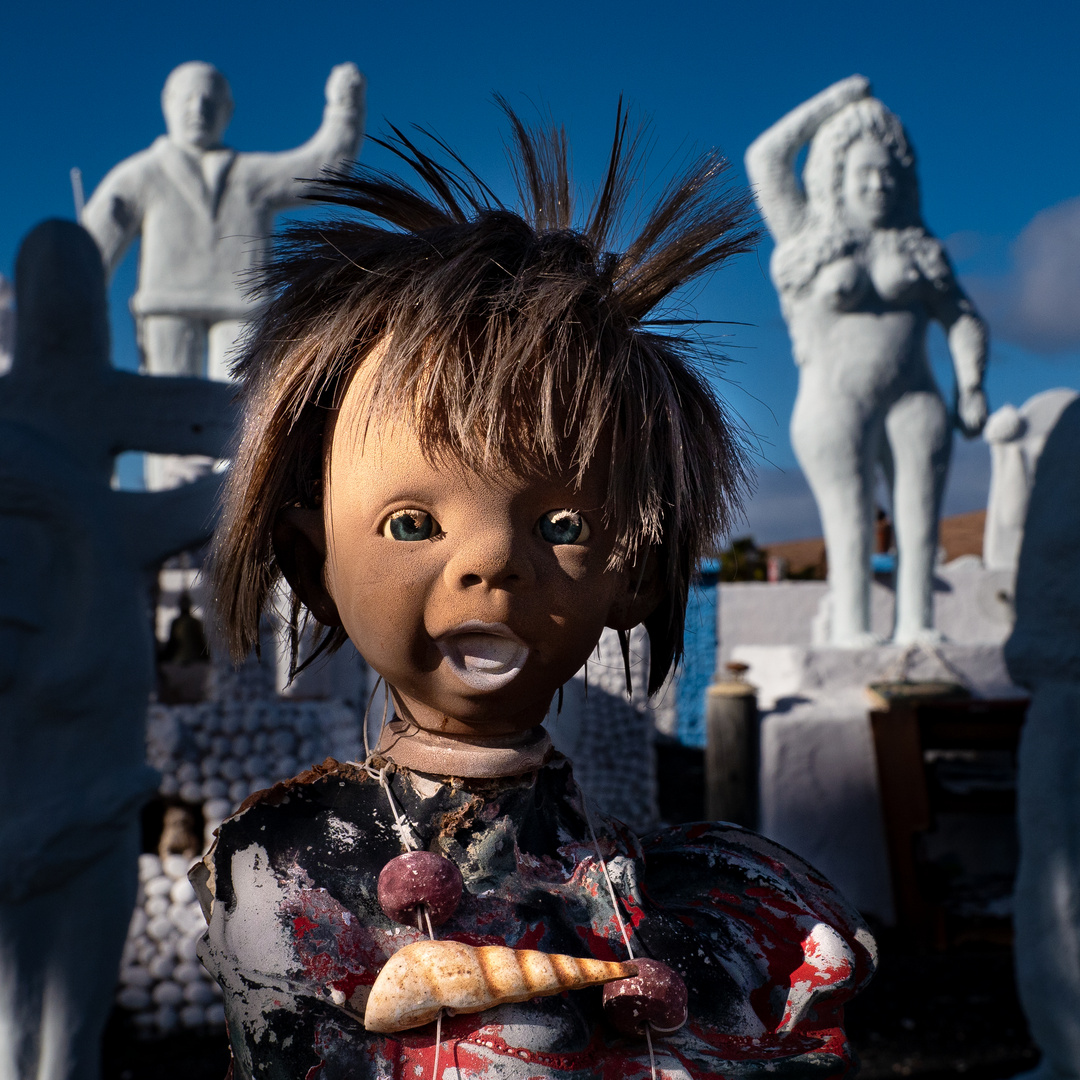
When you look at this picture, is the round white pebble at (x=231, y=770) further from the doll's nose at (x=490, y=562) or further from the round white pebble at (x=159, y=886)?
the doll's nose at (x=490, y=562)

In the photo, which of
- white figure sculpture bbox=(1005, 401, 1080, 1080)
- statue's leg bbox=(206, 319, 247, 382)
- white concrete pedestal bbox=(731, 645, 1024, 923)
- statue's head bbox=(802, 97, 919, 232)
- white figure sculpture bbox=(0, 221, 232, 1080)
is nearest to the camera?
white figure sculpture bbox=(0, 221, 232, 1080)

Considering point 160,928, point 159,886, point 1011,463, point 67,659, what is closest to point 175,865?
point 159,886

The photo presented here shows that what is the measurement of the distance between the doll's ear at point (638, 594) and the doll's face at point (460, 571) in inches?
2.8

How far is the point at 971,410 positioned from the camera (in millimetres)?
4344

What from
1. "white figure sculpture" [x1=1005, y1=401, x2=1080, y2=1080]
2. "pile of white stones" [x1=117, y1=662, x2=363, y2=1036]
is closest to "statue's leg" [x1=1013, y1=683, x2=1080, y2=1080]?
"white figure sculpture" [x1=1005, y1=401, x2=1080, y2=1080]

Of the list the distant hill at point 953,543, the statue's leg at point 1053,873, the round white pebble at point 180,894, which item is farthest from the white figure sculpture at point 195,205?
the distant hill at point 953,543

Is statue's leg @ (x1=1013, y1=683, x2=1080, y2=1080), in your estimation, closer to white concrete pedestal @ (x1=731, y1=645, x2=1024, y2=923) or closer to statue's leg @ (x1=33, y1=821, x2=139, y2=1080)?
white concrete pedestal @ (x1=731, y1=645, x2=1024, y2=923)

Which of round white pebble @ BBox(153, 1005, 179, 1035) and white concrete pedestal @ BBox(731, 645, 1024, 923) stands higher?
white concrete pedestal @ BBox(731, 645, 1024, 923)

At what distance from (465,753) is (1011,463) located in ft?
21.8

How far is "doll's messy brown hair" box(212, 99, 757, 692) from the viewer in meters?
0.86

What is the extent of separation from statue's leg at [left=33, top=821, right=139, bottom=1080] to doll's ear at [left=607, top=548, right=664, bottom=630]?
1532mm

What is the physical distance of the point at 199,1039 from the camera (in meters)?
3.27

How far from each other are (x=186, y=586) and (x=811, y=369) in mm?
2625

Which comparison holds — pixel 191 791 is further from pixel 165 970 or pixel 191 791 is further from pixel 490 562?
pixel 490 562
